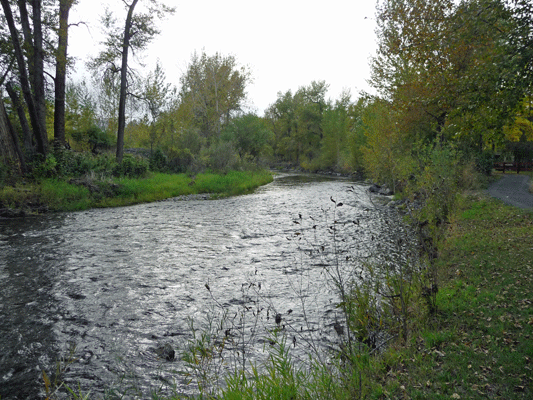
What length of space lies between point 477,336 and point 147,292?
21.0 feet

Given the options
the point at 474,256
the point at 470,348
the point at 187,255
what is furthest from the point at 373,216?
the point at 470,348

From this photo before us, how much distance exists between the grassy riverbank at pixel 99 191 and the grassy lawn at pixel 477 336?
17.8 m

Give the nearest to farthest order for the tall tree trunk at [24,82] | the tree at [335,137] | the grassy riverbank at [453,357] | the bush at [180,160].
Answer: the grassy riverbank at [453,357] → the tall tree trunk at [24,82] → the bush at [180,160] → the tree at [335,137]

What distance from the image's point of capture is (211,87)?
48562mm

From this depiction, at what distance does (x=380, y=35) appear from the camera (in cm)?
2692

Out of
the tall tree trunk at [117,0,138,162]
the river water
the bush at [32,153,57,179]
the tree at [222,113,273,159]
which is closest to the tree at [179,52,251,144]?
the tree at [222,113,273,159]

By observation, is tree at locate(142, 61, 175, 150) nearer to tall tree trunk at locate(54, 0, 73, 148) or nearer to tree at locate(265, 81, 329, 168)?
tall tree trunk at locate(54, 0, 73, 148)

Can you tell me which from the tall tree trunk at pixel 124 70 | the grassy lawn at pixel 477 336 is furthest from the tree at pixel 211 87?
the grassy lawn at pixel 477 336

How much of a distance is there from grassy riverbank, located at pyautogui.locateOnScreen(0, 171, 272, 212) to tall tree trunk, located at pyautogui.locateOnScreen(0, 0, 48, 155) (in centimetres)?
339

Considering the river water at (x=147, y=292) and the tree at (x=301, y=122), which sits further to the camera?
the tree at (x=301, y=122)

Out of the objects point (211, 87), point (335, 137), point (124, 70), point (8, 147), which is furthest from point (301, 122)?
point (8, 147)

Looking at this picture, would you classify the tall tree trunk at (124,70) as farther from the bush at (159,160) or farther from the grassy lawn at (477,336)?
the grassy lawn at (477,336)

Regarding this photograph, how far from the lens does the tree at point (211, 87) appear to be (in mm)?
47281

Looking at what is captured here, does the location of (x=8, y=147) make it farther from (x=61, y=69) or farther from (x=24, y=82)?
(x=61, y=69)
